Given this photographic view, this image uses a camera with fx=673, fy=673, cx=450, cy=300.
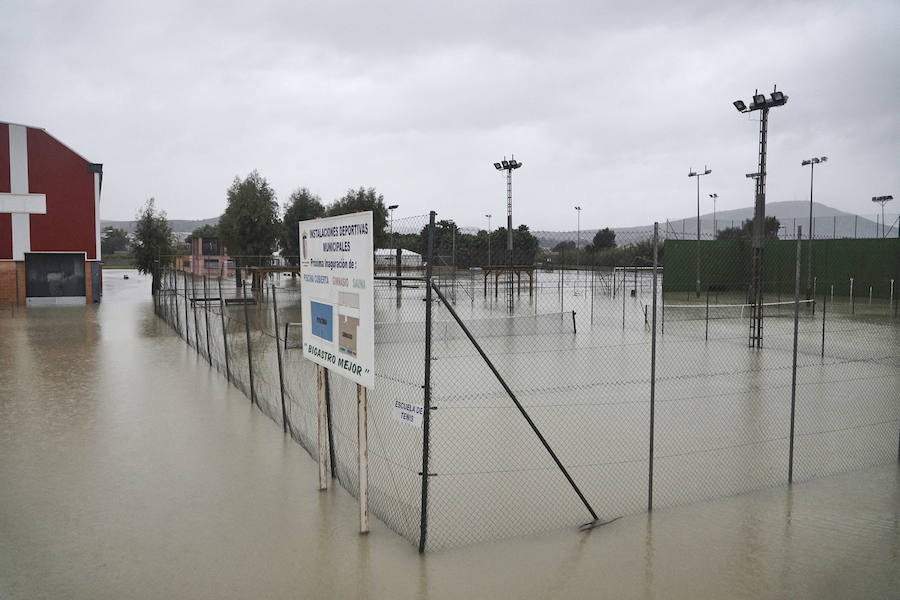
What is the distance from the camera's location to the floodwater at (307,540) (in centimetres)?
522

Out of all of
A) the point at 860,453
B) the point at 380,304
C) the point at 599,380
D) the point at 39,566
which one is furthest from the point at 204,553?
the point at 380,304

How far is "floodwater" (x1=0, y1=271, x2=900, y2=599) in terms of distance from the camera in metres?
5.22

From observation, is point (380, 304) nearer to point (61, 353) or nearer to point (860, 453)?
point (61, 353)

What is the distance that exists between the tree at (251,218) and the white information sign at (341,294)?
43061mm

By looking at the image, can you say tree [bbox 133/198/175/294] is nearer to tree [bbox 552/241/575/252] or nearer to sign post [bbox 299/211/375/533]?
tree [bbox 552/241/575/252]

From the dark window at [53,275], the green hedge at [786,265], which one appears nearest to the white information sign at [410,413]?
the dark window at [53,275]

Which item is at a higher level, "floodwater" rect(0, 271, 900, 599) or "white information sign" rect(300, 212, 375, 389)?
"white information sign" rect(300, 212, 375, 389)

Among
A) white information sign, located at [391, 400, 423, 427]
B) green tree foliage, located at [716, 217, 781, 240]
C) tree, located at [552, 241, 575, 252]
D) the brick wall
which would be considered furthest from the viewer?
green tree foliage, located at [716, 217, 781, 240]

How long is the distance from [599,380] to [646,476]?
5619mm

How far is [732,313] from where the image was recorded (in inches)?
1108

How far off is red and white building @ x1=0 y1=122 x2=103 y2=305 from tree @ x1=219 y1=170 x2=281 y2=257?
13459 mm

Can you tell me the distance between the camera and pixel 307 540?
6047 mm

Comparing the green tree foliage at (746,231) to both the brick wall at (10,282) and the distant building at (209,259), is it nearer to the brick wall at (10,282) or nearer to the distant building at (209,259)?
the distant building at (209,259)

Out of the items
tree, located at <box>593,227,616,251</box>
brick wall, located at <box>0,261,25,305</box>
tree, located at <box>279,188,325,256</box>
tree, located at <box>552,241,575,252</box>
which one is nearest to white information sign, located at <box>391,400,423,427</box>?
tree, located at <box>593,227,616,251</box>
